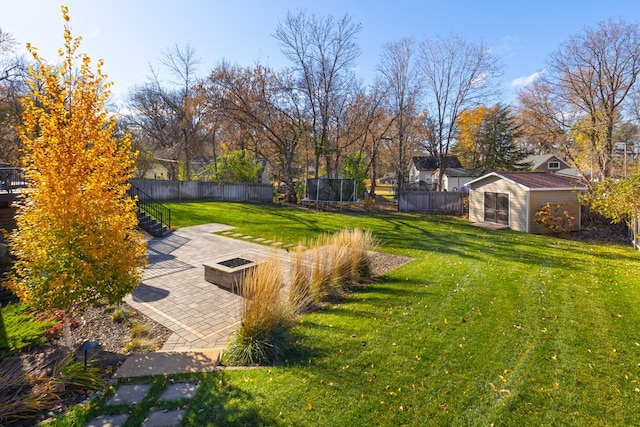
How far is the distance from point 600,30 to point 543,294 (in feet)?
61.7

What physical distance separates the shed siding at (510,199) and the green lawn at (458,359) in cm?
684

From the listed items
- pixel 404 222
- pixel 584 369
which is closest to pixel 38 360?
pixel 584 369

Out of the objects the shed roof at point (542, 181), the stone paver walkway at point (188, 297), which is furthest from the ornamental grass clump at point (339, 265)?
the shed roof at point (542, 181)

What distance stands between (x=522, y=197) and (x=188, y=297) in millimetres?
14280

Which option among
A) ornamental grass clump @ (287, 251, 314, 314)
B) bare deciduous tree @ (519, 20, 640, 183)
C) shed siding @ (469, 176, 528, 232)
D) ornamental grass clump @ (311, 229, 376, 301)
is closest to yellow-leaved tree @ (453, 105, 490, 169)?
bare deciduous tree @ (519, 20, 640, 183)

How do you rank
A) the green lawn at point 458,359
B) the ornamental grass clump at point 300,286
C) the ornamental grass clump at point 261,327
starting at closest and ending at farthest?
the green lawn at point 458,359 → the ornamental grass clump at point 261,327 → the ornamental grass clump at point 300,286

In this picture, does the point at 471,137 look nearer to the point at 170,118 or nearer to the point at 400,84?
the point at 400,84

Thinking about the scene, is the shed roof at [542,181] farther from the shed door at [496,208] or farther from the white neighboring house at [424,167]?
the white neighboring house at [424,167]

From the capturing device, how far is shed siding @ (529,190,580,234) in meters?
14.1

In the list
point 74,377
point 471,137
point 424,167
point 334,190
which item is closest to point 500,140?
point 471,137

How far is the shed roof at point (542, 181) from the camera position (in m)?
14.3

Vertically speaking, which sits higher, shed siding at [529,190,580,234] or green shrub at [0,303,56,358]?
shed siding at [529,190,580,234]

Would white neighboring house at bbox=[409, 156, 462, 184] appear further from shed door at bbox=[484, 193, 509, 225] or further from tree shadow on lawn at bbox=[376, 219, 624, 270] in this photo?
tree shadow on lawn at bbox=[376, 219, 624, 270]

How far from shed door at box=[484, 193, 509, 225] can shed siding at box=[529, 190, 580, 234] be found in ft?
3.83
